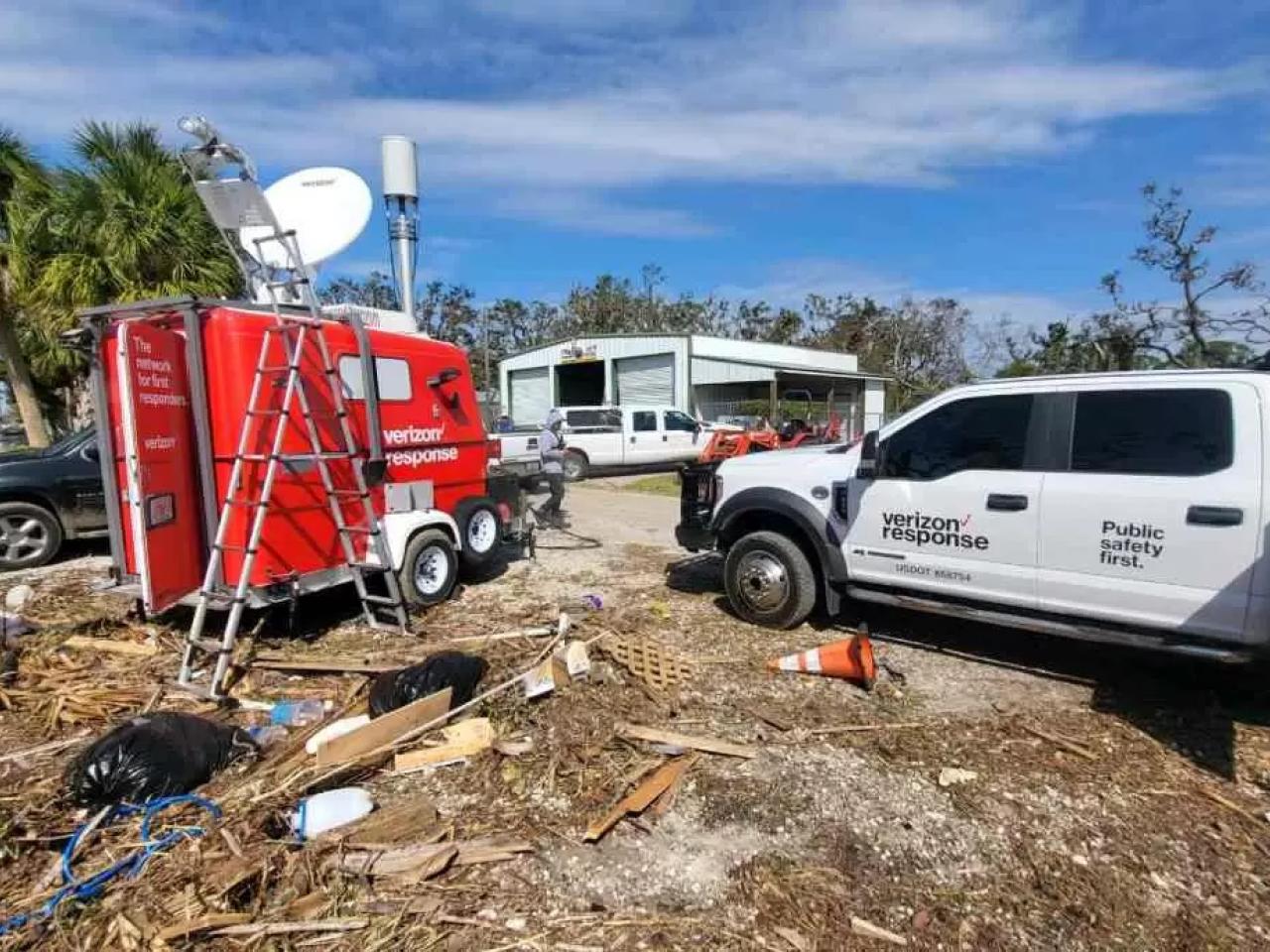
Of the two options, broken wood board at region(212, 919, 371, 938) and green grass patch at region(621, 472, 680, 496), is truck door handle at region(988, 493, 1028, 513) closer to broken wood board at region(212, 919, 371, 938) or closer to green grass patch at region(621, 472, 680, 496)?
broken wood board at region(212, 919, 371, 938)

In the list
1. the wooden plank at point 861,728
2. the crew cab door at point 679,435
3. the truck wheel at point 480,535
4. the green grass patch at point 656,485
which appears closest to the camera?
the wooden plank at point 861,728

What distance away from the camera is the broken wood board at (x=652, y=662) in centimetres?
486

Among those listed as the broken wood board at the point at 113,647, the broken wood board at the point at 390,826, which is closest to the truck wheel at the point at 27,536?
the broken wood board at the point at 113,647

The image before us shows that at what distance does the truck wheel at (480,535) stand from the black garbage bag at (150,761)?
11.6ft

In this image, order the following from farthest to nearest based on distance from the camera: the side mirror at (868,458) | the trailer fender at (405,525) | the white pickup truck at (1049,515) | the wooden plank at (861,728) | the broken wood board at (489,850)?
the trailer fender at (405,525) < the side mirror at (868,458) < the wooden plank at (861,728) < the white pickup truck at (1049,515) < the broken wood board at (489,850)

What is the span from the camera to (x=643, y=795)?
3.52 metres

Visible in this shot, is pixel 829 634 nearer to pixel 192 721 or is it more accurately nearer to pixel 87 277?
pixel 192 721

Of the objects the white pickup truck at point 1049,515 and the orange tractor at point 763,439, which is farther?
the orange tractor at point 763,439

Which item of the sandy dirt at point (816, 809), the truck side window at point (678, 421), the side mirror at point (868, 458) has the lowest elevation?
the sandy dirt at point (816, 809)

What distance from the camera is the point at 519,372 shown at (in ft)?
107

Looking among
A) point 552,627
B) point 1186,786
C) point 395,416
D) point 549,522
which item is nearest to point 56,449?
point 395,416

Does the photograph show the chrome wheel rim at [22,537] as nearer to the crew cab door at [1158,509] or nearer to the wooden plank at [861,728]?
the wooden plank at [861,728]

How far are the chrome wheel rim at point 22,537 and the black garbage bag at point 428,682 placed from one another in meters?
6.41

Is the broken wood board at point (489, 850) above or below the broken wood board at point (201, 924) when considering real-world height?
below
